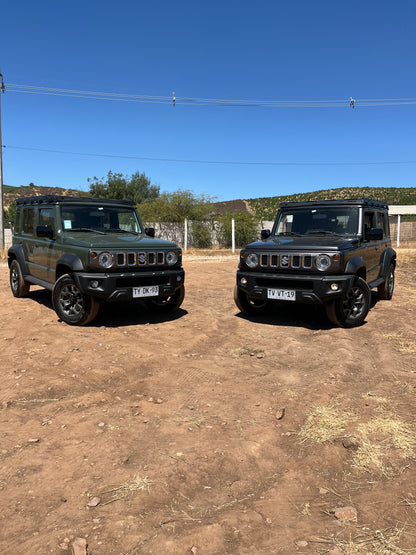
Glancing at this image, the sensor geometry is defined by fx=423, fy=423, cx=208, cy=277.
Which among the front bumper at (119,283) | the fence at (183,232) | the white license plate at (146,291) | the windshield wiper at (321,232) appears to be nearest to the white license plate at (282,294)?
the windshield wiper at (321,232)

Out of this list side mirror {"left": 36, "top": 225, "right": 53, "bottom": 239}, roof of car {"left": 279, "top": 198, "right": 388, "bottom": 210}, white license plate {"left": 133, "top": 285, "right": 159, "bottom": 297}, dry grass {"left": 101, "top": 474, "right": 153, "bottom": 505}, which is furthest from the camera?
roof of car {"left": 279, "top": 198, "right": 388, "bottom": 210}

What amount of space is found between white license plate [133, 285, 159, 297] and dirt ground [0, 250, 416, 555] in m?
0.58

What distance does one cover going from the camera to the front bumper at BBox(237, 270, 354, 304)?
595cm

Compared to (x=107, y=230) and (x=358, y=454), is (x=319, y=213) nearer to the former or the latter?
(x=107, y=230)

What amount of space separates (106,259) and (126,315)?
4.87 ft

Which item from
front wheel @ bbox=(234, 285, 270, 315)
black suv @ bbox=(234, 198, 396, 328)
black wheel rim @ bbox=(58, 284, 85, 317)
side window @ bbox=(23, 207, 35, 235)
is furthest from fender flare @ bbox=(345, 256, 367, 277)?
side window @ bbox=(23, 207, 35, 235)

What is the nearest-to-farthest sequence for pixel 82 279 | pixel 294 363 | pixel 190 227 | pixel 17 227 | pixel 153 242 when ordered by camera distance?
pixel 294 363 → pixel 82 279 → pixel 153 242 → pixel 17 227 → pixel 190 227

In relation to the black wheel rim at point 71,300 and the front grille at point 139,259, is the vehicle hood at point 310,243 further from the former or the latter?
the black wheel rim at point 71,300

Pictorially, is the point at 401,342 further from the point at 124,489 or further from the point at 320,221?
the point at 124,489

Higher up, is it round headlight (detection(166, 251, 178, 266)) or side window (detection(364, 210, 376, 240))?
side window (detection(364, 210, 376, 240))

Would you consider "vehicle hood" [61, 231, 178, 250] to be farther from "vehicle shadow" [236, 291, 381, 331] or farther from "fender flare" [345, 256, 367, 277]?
"fender flare" [345, 256, 367, 277]

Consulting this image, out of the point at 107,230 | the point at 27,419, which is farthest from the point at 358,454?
the point at 107,230

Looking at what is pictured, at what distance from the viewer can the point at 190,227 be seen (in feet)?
83.7

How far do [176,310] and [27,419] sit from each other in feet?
14.0
